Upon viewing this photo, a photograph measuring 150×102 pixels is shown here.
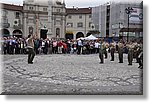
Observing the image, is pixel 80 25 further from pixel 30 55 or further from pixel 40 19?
pixel 30 55

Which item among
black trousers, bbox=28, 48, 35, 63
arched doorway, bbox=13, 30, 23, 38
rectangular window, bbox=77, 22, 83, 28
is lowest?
black trousers, bbox=28, 48, 35, 63

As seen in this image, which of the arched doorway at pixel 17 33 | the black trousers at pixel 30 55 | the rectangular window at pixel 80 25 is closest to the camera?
the arched doorway at pixel 17 33

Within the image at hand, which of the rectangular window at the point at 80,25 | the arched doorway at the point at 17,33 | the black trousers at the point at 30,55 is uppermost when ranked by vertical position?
the rectangular window at the point at 80,25

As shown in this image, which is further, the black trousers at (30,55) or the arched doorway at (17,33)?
the black trousers at (30,55)

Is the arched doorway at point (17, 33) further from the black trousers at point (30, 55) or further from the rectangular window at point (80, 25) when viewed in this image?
the black trousers at point (30, 55)

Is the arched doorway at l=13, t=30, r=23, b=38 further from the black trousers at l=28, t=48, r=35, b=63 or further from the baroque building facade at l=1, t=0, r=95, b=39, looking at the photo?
the black trousers at l=28, t=48, r=35, b=63

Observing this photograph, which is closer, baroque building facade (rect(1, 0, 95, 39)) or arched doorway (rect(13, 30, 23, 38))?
baroque building facade (rect(1, 0, 95, 39))

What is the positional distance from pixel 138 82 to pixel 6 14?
1.37 meters

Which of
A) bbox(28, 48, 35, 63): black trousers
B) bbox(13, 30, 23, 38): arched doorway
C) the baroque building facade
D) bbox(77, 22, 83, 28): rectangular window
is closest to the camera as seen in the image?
the baroque building facade

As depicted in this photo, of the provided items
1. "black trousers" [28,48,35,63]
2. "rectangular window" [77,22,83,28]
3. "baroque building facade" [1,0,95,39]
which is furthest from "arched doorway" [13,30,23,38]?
"black trousers" [28,48,35,63]

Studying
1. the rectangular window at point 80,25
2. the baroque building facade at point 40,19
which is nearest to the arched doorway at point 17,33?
the baroque building facade at point 40,19

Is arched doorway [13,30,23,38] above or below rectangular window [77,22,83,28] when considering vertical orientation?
below

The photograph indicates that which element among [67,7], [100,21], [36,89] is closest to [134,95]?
[36,89]

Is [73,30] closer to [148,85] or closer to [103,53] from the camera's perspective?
[148,85]
